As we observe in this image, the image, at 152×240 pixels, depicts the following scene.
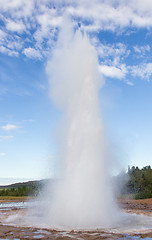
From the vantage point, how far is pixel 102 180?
17141 mm

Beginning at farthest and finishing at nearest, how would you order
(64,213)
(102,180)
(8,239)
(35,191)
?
(35,191)
(102,180)
(64,213)
(8,239)

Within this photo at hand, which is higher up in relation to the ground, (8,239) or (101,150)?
(101,150)

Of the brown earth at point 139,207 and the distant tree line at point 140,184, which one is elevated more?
the distant tree line at point 140,184

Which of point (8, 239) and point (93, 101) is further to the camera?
point (93, 101)

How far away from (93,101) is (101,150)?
415 centimetres

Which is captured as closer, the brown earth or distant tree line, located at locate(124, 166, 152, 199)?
the brown earth

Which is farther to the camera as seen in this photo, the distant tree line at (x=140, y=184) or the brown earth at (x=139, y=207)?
the distant tree line at (x=140, y=184)

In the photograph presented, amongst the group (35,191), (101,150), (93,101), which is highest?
(93,101)

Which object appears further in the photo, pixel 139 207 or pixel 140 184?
pixel 140 184

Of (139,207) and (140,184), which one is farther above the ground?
(140,184)

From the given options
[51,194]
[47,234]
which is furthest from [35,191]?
[47,234]

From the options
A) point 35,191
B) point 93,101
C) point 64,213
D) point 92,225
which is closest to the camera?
point 92,225

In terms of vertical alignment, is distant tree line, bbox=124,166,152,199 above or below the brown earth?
above

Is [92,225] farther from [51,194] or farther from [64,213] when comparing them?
[51,194]
